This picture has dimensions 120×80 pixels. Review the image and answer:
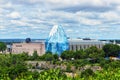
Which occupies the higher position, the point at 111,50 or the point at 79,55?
the point at 79,55

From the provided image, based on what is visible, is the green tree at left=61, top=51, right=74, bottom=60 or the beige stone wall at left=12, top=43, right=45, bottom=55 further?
the beige stone wall at left=12, top=43, right=45, bottom=55

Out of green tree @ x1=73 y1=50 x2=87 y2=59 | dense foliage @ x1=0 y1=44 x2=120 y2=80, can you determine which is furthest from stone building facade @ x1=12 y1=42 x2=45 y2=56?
green tree @ x1=73 y1=50 x2=87 y2=59

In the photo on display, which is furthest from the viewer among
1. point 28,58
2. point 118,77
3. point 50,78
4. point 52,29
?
point 52,29

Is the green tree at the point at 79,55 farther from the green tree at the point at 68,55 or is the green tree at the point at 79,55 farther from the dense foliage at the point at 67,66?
the green tree at the point at 68,55

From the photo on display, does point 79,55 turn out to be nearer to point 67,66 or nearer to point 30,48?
point 67,66

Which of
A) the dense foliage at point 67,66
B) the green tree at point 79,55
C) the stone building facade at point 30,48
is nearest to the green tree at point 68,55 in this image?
the dense foliage at point 67,66

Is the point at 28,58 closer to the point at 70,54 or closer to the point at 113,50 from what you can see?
the point at 70,54

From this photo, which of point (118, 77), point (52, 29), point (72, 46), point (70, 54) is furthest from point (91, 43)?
point (118, 77)

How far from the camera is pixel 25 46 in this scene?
431ft

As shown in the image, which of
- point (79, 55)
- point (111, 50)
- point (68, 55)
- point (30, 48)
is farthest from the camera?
point (30, 48)

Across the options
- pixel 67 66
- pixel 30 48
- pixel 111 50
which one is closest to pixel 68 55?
pixel 111 50

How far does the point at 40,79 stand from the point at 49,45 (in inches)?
4054

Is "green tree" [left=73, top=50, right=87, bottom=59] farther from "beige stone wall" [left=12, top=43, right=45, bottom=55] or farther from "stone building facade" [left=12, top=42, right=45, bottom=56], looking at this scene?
"beige stone wall" [left=12, top=43, right=45, bottom=55]

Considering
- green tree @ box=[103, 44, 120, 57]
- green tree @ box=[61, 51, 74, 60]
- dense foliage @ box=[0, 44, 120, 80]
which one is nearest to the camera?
dense foliage @ box=[0, 44, 120, 80]
